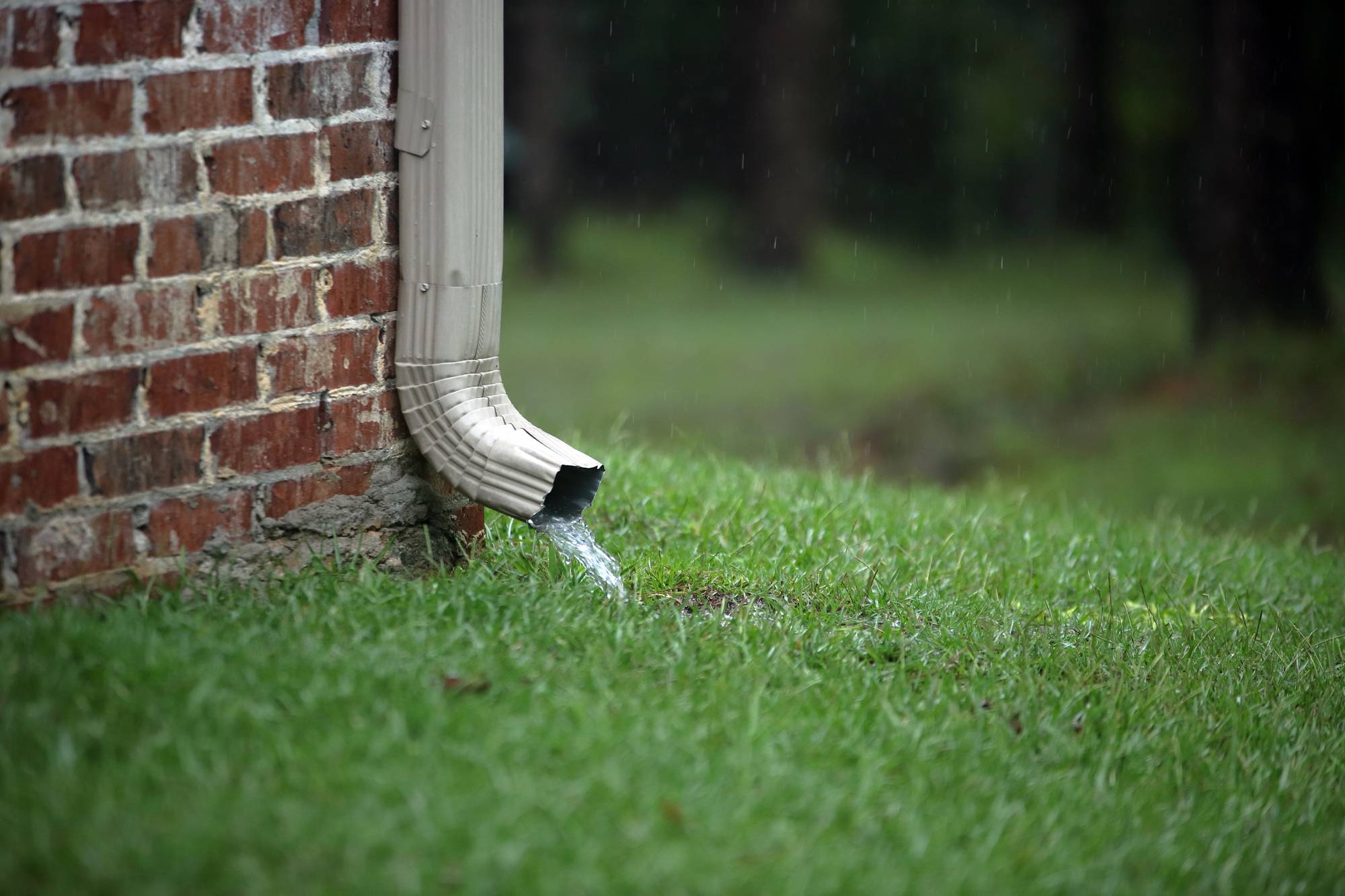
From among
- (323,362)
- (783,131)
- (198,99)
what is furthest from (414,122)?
(783,131)

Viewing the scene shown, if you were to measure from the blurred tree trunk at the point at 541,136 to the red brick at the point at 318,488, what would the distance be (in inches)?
547

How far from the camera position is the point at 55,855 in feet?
7.02

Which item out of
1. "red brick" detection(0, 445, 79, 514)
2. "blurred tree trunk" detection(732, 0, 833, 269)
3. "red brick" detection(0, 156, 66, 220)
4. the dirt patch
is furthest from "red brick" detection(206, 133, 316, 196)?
"blurred tree trunk" detection(732, 0, 833, 269)

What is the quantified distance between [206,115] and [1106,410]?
10.3 metres

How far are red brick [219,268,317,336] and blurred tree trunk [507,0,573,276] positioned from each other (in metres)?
13.9

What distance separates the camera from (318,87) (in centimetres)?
316

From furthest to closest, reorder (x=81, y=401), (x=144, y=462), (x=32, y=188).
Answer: (x=144, y=462), (x=81, y=401), (x=32, y=188)

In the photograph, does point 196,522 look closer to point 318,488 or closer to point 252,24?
point 318,488

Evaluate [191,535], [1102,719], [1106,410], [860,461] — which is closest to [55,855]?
[191,535]

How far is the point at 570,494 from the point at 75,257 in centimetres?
137

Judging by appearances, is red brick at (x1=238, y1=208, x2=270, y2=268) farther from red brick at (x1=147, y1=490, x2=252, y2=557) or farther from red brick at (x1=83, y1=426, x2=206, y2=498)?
red brick at (x1=147, y1=490, x2=252, y2=557)

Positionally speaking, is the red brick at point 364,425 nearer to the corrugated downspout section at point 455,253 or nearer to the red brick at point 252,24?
the corrugated downspout section at point 455,253

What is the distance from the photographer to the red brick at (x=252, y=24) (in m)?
2.97

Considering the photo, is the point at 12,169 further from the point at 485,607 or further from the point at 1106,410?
the point at 1106,410
